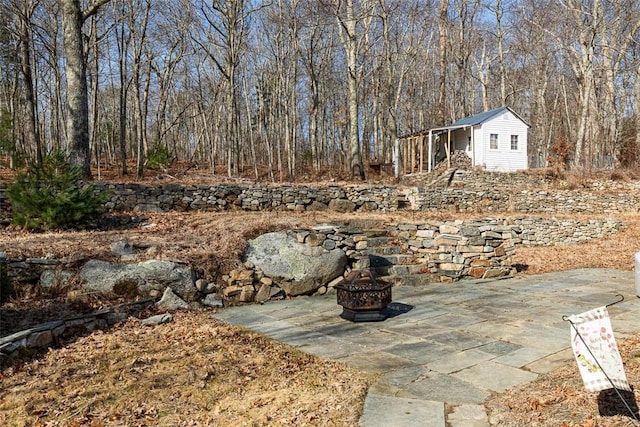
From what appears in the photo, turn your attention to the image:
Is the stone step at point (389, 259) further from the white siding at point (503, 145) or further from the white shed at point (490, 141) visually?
the white siding at point (503, 145)

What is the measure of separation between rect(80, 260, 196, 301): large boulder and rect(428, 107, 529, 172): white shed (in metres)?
19.3

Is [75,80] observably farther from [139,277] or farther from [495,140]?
[495,140]

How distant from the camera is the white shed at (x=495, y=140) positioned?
24.0m

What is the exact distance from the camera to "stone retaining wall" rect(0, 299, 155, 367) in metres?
4.14

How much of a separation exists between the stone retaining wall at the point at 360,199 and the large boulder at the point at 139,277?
21.2 feet

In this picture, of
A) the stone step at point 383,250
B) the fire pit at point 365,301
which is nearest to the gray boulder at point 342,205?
the stone step at point 383,250

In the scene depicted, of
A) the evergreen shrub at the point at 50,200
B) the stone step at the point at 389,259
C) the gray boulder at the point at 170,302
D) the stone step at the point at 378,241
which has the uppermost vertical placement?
the evergreen shrub at the point at 50,200

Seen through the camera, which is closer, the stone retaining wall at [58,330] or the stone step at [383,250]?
the stone retaining wall at [58,330]

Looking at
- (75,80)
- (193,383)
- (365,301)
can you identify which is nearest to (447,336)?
Answer: (365,301)

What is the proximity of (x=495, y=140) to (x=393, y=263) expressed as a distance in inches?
726

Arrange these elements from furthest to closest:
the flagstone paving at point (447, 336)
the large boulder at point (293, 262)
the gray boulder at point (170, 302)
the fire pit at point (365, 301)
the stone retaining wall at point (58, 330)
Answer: the large boulder at point (293, 262) → the gray boulder at point (170, 302) → the fire pit at point (365, 301) → the stone retaining wall at point (58, 330) → the flagstone paving at point (447, 336)

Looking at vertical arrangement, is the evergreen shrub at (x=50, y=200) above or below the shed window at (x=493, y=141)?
below

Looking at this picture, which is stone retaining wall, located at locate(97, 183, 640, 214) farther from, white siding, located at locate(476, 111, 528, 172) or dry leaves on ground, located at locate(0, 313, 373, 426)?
dry leaves on ground, located at locate(0, 313, 373, 426)

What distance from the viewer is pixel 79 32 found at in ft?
37.3
